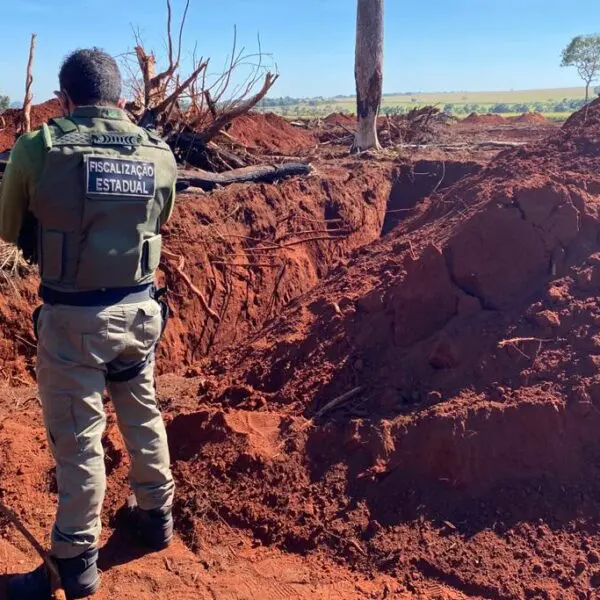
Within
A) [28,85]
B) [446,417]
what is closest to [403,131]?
[28,85]

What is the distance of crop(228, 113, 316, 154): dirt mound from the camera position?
1266 centimetres

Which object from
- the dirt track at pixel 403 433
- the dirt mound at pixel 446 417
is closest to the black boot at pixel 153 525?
the dirt track at pixel 403 433

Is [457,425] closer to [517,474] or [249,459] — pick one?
[517,474]

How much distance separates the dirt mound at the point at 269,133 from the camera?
41.5 ft

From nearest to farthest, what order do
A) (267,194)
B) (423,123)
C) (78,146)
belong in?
(78,146) → (267,194) → (423,123)

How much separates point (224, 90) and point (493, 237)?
513 centimetres

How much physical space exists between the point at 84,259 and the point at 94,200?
241 mm

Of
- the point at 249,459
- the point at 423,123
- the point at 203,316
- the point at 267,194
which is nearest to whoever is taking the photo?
the point at 249,459

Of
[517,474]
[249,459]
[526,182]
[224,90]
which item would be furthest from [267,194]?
[517,474]

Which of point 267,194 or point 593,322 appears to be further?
point 267,194

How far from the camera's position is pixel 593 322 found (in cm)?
388

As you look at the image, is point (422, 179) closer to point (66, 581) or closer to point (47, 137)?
point (47, 137)

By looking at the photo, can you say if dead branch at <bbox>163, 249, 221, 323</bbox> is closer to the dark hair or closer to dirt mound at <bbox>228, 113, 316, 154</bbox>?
the dark hair

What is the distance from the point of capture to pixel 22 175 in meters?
2.63
